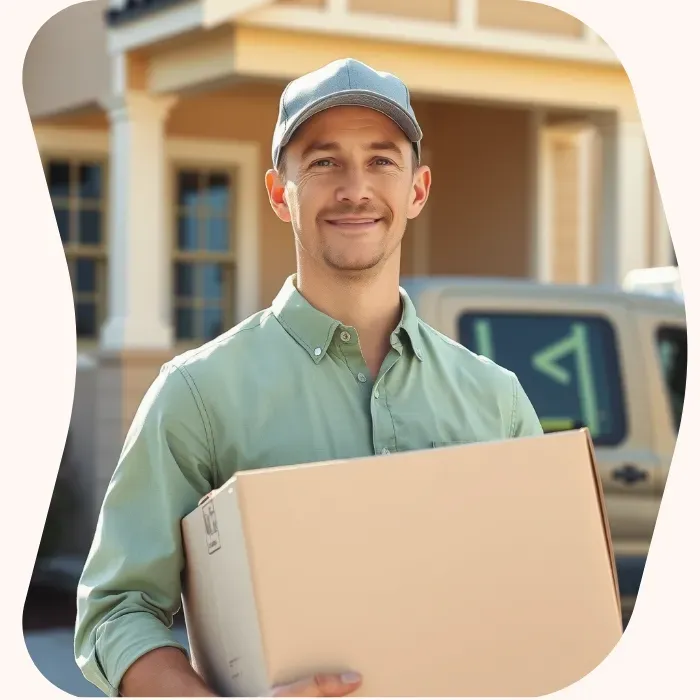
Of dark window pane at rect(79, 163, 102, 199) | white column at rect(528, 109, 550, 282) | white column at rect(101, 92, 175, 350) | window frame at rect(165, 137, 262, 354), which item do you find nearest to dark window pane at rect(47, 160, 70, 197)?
dark window pane at rect(79, 163, 102, 199)

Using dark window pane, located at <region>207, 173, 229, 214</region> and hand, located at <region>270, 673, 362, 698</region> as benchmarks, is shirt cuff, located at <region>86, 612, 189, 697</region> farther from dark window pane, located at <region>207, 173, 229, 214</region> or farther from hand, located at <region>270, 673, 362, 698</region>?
dark window pane, located at <region>207, 173, 229, 214</region>

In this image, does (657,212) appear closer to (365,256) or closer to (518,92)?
(518,92)

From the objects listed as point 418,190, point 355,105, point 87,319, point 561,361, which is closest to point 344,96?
point 355,105

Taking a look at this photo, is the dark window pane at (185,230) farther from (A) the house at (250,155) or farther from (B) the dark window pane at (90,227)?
(B) the dark window pane at (90,227)

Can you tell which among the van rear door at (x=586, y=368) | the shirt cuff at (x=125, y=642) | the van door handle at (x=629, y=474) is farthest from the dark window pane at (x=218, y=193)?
the shirt cuff at (x=125, y=642)

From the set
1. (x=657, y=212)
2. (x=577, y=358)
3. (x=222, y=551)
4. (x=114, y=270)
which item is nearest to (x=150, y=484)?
(x=222, y=551)

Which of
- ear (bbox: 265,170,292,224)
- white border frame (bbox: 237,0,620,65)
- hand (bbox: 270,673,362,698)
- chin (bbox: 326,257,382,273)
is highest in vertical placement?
white border frame (bbox: 237,0,620,65)

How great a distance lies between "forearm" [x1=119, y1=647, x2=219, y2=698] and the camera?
2.04 metres

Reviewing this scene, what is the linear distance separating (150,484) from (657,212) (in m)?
10.4

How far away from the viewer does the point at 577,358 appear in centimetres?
564

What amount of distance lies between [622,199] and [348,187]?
824 cm

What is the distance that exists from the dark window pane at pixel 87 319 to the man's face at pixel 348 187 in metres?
8.61

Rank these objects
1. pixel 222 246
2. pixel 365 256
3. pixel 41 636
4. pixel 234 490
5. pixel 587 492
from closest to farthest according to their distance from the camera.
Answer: pixel 234 490
pixel 587 492
pixel 365 256
pixel 41 636
pixel 222 246

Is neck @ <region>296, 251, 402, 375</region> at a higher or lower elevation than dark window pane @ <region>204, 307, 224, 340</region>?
higher
